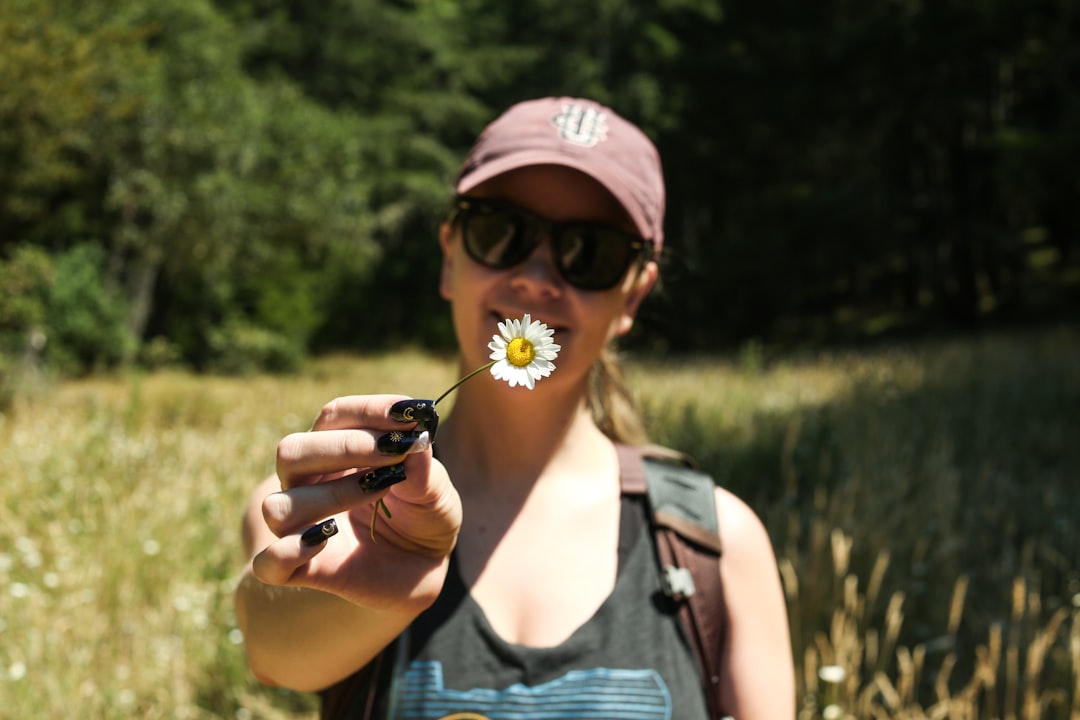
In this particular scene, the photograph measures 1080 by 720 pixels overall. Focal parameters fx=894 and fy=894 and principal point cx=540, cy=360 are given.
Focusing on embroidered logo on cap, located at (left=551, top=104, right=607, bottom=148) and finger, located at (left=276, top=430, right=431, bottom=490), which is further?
embroidered logo on cap, located at (left=551, top=104, right=607, bottom=148)

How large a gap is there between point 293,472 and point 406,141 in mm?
27453

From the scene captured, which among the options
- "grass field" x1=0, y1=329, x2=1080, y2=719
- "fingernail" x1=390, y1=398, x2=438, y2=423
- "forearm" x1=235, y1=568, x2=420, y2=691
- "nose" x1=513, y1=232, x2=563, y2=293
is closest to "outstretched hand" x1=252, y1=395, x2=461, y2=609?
"fingernail" x1=390, y1=398, x2=438, y2=423

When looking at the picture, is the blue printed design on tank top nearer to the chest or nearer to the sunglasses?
the chest

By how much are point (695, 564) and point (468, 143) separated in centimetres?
2900

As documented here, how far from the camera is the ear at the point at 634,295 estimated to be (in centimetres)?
175

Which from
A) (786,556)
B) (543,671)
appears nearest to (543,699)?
(543,671)

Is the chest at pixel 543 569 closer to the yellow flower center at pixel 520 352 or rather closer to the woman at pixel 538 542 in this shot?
the woman at pixel 538 542

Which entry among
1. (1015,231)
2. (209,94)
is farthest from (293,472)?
(1015,231)

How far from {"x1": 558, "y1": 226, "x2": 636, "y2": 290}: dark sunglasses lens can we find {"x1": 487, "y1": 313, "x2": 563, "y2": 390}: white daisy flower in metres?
0.74

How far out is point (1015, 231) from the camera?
20.8m

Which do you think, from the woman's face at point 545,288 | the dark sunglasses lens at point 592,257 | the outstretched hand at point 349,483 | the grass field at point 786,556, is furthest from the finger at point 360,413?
the grass field at point 786,556

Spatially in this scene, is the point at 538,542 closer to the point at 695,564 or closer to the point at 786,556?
the point at 695,564

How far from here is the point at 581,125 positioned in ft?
5.45

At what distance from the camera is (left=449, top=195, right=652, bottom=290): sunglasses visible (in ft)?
5.04
